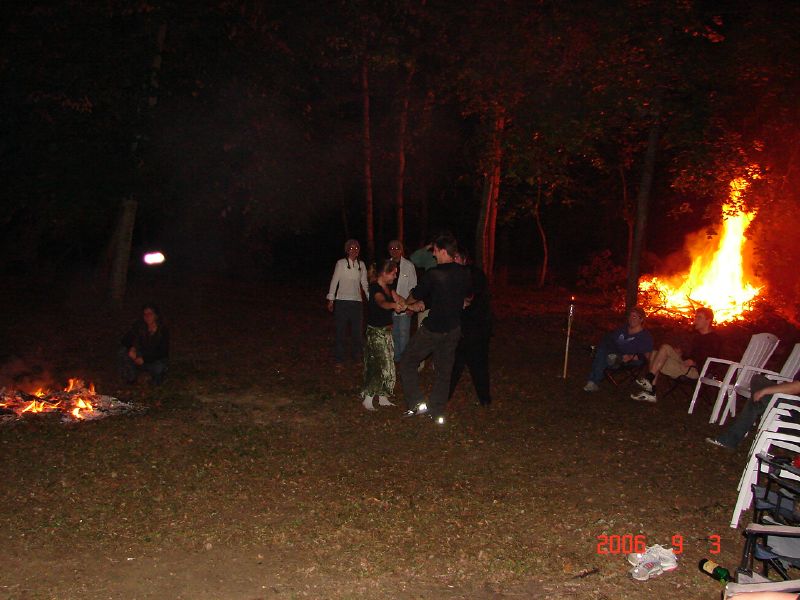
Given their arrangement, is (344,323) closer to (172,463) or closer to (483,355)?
(483,355)

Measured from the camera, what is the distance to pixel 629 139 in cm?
2034

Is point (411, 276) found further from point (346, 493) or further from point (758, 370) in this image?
point (346, 493)

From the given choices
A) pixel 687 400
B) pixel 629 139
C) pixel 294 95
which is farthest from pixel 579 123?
pixel 629 139

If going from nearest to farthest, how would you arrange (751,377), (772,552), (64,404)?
(772,552) → (64,404) → (751,377)

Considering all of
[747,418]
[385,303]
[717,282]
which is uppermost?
[717,282]

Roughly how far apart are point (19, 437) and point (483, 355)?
15.7 ft

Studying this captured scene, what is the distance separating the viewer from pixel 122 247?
52.6 feet

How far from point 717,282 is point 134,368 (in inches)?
574

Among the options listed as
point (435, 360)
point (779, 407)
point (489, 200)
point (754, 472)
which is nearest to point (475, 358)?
point (435, 360)

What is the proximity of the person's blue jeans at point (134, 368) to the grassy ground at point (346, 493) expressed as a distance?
0.20 metres

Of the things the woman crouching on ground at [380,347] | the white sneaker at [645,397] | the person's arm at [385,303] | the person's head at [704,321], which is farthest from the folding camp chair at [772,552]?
the person's head at [704,321]

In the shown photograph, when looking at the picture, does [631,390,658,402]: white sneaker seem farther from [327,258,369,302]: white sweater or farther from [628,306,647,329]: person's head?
[327,258,369,302]: white sweater

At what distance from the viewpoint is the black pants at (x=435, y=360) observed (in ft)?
26.6

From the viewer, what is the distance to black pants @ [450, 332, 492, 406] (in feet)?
28.6
